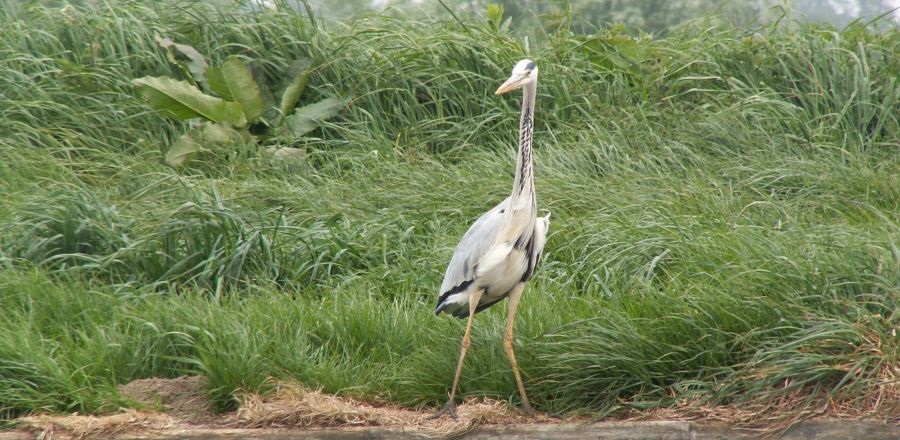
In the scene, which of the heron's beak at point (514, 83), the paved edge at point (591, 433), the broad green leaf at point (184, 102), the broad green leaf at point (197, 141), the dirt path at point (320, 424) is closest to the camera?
the paved edge at point (591, 433)

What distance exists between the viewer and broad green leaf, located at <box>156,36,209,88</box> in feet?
28.7

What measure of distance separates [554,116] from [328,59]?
1830 mm

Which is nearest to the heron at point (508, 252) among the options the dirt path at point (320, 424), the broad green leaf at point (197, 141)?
the dirt path at point (320, 424)

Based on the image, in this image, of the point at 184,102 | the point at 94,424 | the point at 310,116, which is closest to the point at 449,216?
the point at 310,116

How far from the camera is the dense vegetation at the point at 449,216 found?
17.5 feet

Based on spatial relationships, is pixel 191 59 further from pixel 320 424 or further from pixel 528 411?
pixel 528 411

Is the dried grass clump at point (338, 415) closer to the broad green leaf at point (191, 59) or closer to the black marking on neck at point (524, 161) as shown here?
the black marking on neck at point (524, 161)

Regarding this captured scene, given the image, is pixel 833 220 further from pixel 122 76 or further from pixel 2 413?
pixel 122 76

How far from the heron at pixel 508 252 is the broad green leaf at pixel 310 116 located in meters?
3.49

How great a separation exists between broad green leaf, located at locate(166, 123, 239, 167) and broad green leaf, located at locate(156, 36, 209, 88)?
0.45 metres

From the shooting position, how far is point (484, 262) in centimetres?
522

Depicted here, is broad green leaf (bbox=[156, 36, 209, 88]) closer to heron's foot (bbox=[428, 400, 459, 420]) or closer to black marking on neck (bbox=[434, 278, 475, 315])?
black marking on neck (bbox=[434, 278, 475, 315])

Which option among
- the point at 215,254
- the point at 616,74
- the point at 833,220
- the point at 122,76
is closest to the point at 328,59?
the point at 122,76

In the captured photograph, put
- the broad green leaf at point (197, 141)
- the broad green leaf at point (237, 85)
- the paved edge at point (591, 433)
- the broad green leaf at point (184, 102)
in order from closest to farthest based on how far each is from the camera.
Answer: the paved edge at point (591, 433) → the broad green leaf at point (184, 102) → the broad green leaf at point (197, 141) → the broad green leaf at point (237, 85)
